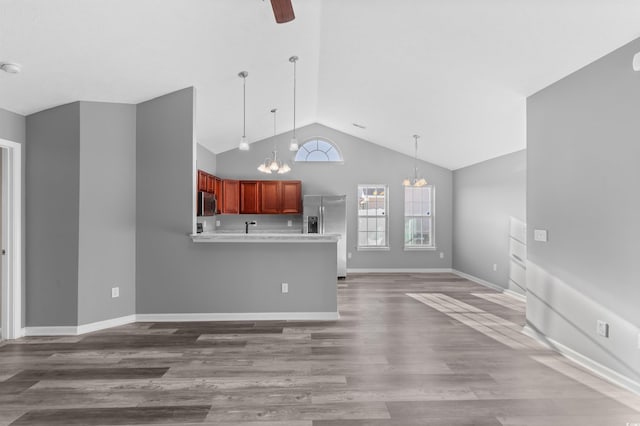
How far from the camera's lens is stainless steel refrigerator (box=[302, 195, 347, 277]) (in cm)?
709

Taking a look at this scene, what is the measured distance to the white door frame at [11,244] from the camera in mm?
3488

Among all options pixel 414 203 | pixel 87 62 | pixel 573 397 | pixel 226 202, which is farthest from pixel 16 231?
pixel 414 203

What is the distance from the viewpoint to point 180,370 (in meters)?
2.77

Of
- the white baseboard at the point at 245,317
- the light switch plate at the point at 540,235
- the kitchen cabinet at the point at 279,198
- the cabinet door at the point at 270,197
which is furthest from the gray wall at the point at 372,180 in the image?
the light switch plate at the point at 540,235

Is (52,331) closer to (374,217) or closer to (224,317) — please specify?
(224,317)

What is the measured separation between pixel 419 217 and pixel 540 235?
4.52m

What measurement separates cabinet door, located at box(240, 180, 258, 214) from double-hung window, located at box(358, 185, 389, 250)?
7.86ft

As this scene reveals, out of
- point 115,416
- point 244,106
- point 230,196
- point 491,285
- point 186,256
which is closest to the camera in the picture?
point 115,416

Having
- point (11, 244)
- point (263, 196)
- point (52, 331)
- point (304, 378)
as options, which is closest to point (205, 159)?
point (263, 196)

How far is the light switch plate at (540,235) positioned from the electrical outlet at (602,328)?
0.89 meters

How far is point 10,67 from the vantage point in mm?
2789

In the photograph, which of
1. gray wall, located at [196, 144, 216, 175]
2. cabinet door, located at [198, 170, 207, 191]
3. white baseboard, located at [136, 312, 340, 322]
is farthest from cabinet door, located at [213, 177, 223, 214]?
white baseboard, located at [136, 312, 340, 322]

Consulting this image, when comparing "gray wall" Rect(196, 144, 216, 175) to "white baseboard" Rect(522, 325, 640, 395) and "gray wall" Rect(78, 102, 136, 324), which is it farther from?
"white baseboard" Rect(522, 325, 640, 395)

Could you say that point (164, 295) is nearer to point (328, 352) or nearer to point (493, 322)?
point (328, 352)
